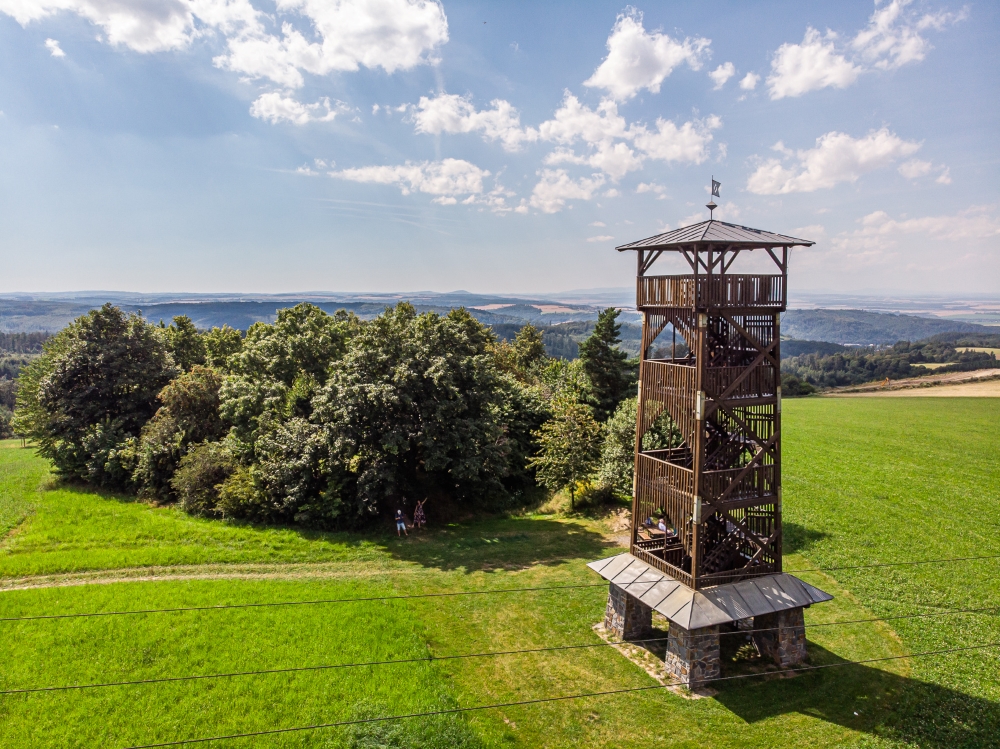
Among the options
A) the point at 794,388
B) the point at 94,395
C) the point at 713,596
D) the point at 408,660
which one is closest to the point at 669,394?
the point at 713,596

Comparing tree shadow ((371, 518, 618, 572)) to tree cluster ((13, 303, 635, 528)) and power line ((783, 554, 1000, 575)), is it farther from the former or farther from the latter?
power line ((783, 554, 1000, 575))

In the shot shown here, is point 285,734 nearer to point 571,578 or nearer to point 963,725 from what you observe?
point 571,578

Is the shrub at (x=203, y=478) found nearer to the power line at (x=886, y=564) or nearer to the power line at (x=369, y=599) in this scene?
the power line at (x=369, y=599)

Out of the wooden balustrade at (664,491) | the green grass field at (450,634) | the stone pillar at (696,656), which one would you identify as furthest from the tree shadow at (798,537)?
the stone pillar at (696,656)

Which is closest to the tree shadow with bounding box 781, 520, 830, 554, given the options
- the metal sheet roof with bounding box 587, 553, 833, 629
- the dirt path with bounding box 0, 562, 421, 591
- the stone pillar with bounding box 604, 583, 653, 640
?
the metal sheet roof with bounding box 587, 553, 833, 629

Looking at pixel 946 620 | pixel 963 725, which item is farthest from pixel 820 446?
pixel 963 725

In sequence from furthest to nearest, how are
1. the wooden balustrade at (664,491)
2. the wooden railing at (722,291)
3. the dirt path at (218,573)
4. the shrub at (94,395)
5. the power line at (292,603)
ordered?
the shrub at (94,395) < the dirt path at (218,573) < the power line at (292,603) < the wooden balustrade at (664,491) < the wooden railing at (722,291)

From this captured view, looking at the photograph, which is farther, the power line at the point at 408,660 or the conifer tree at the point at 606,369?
the conifer tree at the point at 606,369
